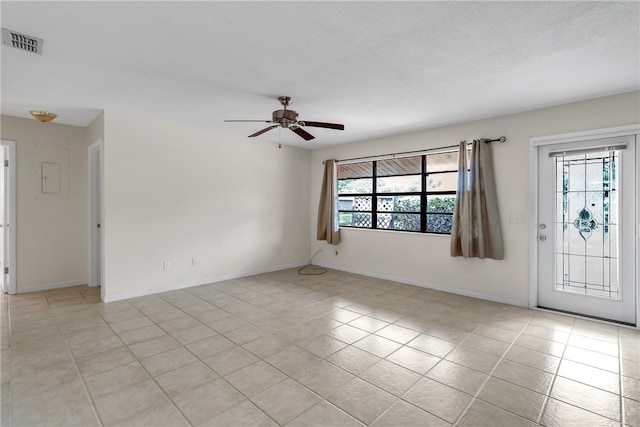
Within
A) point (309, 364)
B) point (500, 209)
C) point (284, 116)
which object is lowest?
point (309, 364)

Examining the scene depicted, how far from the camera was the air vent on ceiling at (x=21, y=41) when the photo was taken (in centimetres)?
216

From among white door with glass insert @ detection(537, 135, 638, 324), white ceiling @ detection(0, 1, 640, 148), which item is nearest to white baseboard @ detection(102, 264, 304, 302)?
white ceiling @ detection(0, 1, 640, 148)

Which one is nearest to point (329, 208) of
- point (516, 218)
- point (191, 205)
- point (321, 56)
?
point (191, 205)

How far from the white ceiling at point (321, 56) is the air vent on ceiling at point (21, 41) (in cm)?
6

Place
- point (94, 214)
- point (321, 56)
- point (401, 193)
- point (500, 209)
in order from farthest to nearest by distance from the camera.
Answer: point (401, 193) → point (94, 214) → point (500, 209) → point (321, 56)

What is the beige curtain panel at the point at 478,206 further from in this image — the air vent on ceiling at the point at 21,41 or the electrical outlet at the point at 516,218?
the air vent on ceiling at the point at 21,41

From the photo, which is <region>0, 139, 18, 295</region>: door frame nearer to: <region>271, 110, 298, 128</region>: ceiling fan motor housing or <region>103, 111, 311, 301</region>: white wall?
<region>103, 111, 311, 301</region>: white wall

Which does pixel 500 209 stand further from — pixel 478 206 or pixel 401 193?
pixel 401 193

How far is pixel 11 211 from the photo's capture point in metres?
4.32

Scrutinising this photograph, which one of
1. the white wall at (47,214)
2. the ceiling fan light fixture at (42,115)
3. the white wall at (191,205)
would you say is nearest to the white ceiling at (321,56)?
the ceiling fan light fixture at (42,115)

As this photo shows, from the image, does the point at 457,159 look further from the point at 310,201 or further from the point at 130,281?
the point at 130,281

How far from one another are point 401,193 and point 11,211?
5762mm

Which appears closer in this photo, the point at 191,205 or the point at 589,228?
the point at 589,228

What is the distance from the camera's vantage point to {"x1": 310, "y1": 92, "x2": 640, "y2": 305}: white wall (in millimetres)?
3525
